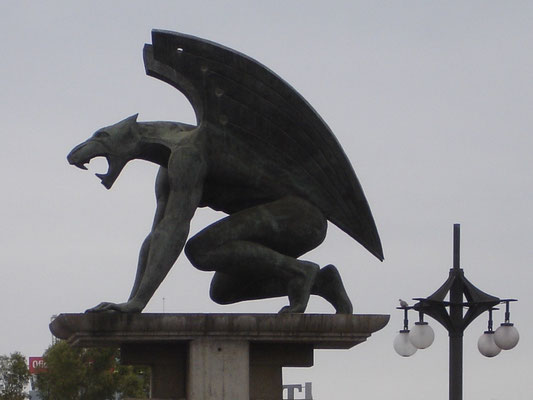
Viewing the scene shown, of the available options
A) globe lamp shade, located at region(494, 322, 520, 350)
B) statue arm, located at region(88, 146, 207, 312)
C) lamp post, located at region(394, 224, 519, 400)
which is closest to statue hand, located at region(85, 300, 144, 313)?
statue arm, located at region(88, 146, 207, 312)

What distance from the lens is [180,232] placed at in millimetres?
12000

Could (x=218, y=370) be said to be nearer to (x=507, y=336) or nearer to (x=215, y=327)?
(x=215, y=327)

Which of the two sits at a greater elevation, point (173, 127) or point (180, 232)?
point (173, 127)

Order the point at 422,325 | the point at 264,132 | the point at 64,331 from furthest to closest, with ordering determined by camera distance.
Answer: the point at 422,325 < the point at 264,132 < the point at 64,331

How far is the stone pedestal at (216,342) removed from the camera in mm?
11695

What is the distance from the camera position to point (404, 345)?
66.6 feet

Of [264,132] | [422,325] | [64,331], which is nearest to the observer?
[64,331]

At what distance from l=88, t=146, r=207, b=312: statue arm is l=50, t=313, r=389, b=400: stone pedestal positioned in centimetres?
19

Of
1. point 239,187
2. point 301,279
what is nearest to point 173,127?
point 239,187

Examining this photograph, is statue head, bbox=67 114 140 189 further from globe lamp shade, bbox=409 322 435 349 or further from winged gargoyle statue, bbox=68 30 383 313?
globe lamp shade, bbox=409 322 435 349

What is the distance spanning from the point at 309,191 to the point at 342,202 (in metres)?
0.29

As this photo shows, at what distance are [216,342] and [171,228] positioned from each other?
87cm

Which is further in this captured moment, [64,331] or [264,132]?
[264,132]

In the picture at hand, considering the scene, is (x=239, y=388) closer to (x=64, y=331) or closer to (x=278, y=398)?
(x=278, y=398)
